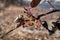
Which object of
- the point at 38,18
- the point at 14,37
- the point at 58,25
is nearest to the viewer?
the point at 38,18

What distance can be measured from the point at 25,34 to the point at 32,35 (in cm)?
11

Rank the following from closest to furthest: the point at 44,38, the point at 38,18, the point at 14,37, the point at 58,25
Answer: the point at 38,18, the point at 58,25, the point at 14,37, the point at 44,38

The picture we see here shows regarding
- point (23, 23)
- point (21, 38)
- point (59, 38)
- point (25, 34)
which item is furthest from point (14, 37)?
point (23, 23)

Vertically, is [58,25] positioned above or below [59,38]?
above

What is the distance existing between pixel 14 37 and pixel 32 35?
33cm

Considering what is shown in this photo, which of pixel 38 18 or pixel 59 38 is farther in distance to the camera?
pixel 59 38

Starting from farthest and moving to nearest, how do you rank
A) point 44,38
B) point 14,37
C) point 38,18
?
point 44,38 < point 14,37 < point 38,18

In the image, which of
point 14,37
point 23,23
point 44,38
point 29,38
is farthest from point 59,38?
point 23,23

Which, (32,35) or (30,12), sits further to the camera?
(32,35)

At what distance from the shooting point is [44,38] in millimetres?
2977

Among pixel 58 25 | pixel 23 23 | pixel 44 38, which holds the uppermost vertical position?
pixel 23 23

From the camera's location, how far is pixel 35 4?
0.88 meters

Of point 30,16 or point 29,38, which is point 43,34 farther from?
point 30,16

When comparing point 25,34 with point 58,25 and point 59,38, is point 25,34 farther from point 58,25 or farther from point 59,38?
point 58,25
